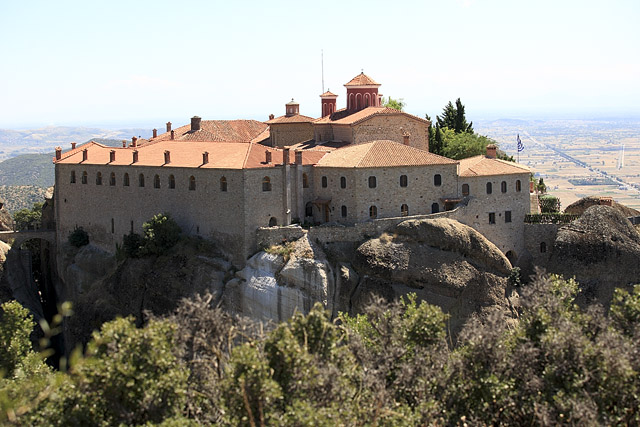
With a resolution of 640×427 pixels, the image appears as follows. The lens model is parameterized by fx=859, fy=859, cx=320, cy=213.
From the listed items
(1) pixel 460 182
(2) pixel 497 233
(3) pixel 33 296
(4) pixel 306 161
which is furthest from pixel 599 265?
(3) pixel 33 296

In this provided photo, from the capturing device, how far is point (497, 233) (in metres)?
58.4

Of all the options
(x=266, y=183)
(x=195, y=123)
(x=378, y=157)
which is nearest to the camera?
(x=266, y=183)

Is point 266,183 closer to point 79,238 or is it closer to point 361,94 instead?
point 361,94

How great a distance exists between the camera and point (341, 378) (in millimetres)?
30109

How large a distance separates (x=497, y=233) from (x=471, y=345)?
27.4m

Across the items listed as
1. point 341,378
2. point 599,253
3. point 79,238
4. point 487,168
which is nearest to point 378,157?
point 487,168

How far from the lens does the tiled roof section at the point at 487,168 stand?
191ft

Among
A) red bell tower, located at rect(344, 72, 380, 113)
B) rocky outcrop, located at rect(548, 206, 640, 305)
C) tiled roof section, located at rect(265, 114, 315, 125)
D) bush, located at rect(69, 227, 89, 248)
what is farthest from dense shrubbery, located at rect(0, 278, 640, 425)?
red bell tower, located at rect(344, 72, 380, 113)

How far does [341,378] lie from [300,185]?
27.5 m

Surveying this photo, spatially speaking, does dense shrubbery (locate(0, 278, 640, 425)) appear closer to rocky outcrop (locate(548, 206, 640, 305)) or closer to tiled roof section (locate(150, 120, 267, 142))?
rocky outcrop (locate(548, 206, 640, 305))

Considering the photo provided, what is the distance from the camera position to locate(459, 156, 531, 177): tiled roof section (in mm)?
58094

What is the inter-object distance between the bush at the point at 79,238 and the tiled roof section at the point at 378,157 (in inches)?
778

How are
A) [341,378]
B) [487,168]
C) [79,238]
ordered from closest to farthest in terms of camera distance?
[341,378] → [487,168] → [79,238]

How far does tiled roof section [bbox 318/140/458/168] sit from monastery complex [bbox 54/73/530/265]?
0.25 feet
